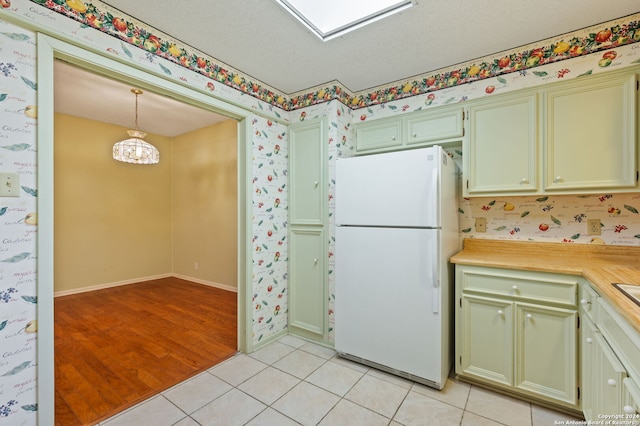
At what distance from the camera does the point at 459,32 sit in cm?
182

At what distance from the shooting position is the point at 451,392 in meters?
1.87

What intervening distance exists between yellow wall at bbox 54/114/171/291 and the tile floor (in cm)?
323

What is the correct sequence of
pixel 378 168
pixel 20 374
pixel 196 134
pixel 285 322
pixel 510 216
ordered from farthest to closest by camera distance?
pixel 196 134 → pixel 285 322 → pixel 510 216 → pixel 378 168 → pixel 20 374

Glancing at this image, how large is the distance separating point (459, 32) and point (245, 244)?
7.10ft

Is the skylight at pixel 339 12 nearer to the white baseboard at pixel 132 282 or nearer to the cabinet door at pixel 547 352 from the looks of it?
the cabinet door at pixel 547 352

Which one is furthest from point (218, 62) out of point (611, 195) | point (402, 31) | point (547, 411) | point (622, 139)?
point (547, 411)

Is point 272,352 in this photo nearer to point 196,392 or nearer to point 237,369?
point 237,369

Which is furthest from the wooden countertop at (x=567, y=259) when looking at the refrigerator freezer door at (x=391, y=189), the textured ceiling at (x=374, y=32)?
the textured ceiling at (x=374, y=32)

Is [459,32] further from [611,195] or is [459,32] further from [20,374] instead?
[20,374]

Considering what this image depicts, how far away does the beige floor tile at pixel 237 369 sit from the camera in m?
2.07

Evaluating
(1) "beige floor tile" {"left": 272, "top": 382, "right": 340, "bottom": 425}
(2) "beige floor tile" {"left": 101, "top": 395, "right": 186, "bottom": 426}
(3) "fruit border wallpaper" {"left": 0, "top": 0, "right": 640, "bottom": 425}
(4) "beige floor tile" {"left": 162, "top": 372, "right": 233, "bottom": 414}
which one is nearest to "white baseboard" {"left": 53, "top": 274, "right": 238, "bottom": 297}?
(3) "fruit border wallpaper" {"left": 0, "top": 0, "right": 640, "bottom": 425}

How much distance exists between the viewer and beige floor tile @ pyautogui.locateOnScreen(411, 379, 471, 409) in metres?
1.79

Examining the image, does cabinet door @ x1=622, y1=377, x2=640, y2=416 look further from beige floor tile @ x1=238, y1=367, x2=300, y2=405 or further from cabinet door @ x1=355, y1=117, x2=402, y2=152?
cabinet door @ x1=355, y1=117, x2=402, y2=152

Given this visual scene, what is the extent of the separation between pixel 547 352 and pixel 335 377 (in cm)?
133
